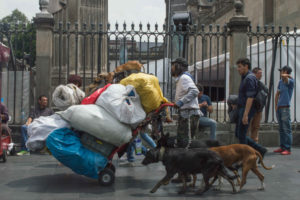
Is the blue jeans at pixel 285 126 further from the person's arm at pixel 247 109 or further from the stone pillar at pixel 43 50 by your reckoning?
the stone pillar at pixel 43 50

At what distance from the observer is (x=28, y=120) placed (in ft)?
30.5

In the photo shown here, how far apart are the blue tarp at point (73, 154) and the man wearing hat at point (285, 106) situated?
16.3 ft

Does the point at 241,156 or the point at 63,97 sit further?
the point at 63,97

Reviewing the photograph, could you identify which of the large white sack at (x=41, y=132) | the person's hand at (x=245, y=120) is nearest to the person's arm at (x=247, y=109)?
the person's hand at (x=245, y=120)

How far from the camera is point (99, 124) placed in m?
5.84

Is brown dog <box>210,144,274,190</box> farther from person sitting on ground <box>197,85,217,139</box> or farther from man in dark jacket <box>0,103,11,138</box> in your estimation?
man in dark jacket <box>0,103,11,138</box>

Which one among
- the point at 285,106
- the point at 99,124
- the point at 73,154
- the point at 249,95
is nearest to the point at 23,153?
the point at 73,154

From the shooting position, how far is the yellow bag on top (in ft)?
19.9

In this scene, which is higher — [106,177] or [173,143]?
[173,143]

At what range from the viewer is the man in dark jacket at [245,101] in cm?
702

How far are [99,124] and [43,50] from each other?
4.91m

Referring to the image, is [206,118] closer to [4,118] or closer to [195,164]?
[195,164]

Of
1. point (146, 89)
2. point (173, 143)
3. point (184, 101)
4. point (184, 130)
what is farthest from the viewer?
point (184, 130)

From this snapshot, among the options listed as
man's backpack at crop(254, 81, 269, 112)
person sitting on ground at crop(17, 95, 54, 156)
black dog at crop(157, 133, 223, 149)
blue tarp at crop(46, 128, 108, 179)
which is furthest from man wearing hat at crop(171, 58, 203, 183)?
person sitting on ground at crop(17, 95, 54, 156)
